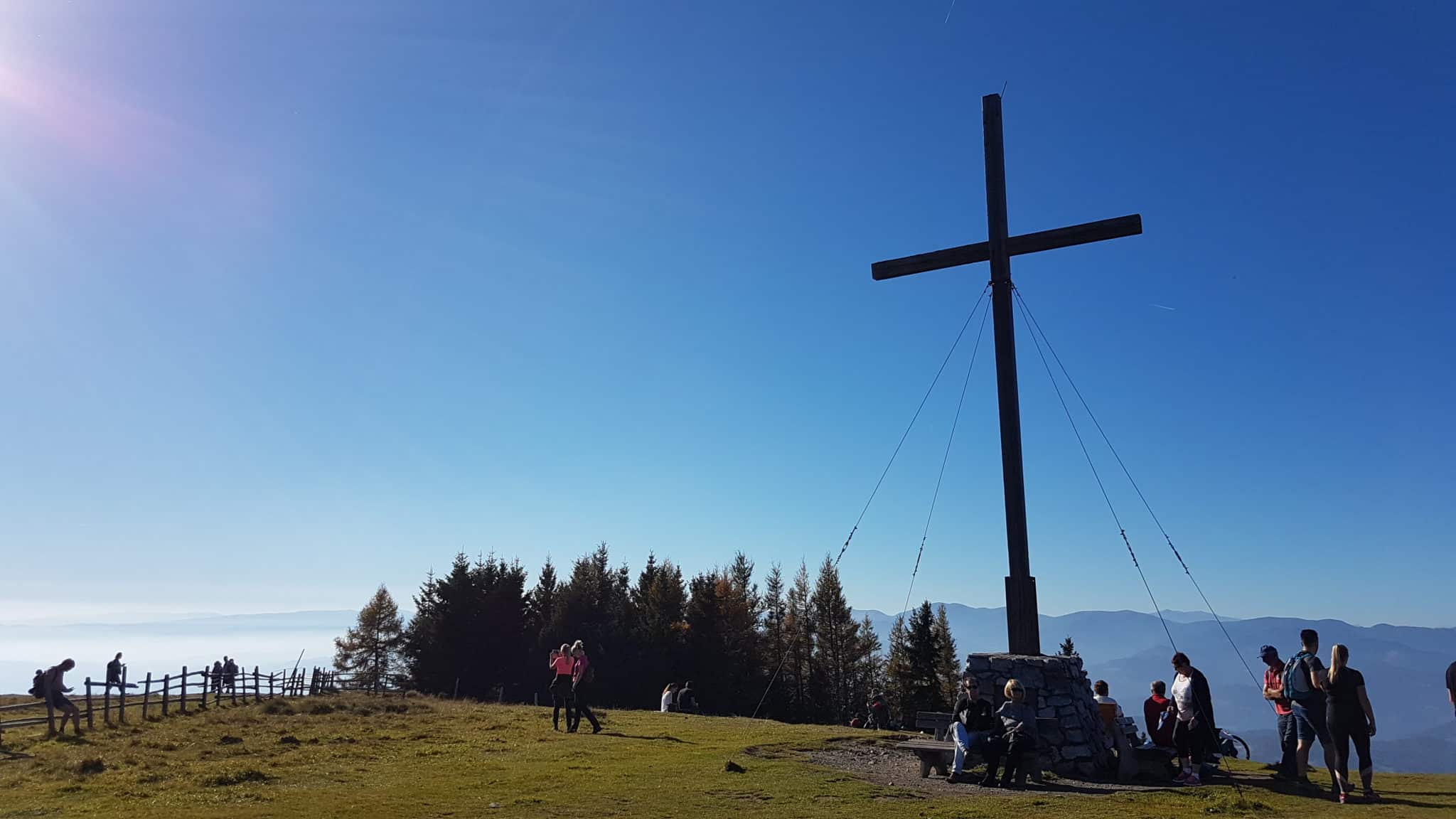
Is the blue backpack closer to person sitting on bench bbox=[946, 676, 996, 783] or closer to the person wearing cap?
the person wearing cap

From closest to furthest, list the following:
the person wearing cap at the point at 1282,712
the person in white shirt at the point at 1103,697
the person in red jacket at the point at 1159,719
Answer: the person wearing cap at the point at 1282,712 < the person in red jacket at the point at 1159,719 < the person in white shirt at the point at 1103,697

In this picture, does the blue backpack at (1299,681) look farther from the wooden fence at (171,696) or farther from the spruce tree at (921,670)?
the spruce tree at (921,670)

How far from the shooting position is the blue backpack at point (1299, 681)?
36.9ft

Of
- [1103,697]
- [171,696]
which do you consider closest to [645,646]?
[171,696]

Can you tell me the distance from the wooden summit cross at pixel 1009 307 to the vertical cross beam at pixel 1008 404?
0.4 inches

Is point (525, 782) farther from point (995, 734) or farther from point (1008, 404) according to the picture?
point (1008, 404)

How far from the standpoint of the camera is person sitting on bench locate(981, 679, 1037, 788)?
38.4 feet

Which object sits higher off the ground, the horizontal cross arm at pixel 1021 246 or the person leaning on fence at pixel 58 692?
the horizontal cross arm at pixel 1021 246

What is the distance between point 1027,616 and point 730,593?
4976 cm

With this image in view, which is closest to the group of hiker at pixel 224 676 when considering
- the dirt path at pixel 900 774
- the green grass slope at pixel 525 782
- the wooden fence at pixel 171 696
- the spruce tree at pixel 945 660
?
the wooden fence at pixel 171 696

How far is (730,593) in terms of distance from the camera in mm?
62500

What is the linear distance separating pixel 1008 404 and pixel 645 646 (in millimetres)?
45013

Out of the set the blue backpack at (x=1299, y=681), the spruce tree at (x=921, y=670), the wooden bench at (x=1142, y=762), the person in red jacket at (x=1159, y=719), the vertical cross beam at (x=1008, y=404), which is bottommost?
the spruce tree at (x=921, y=670)

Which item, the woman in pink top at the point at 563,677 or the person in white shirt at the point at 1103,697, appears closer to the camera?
the person in white shirt at the point at 1103,697
